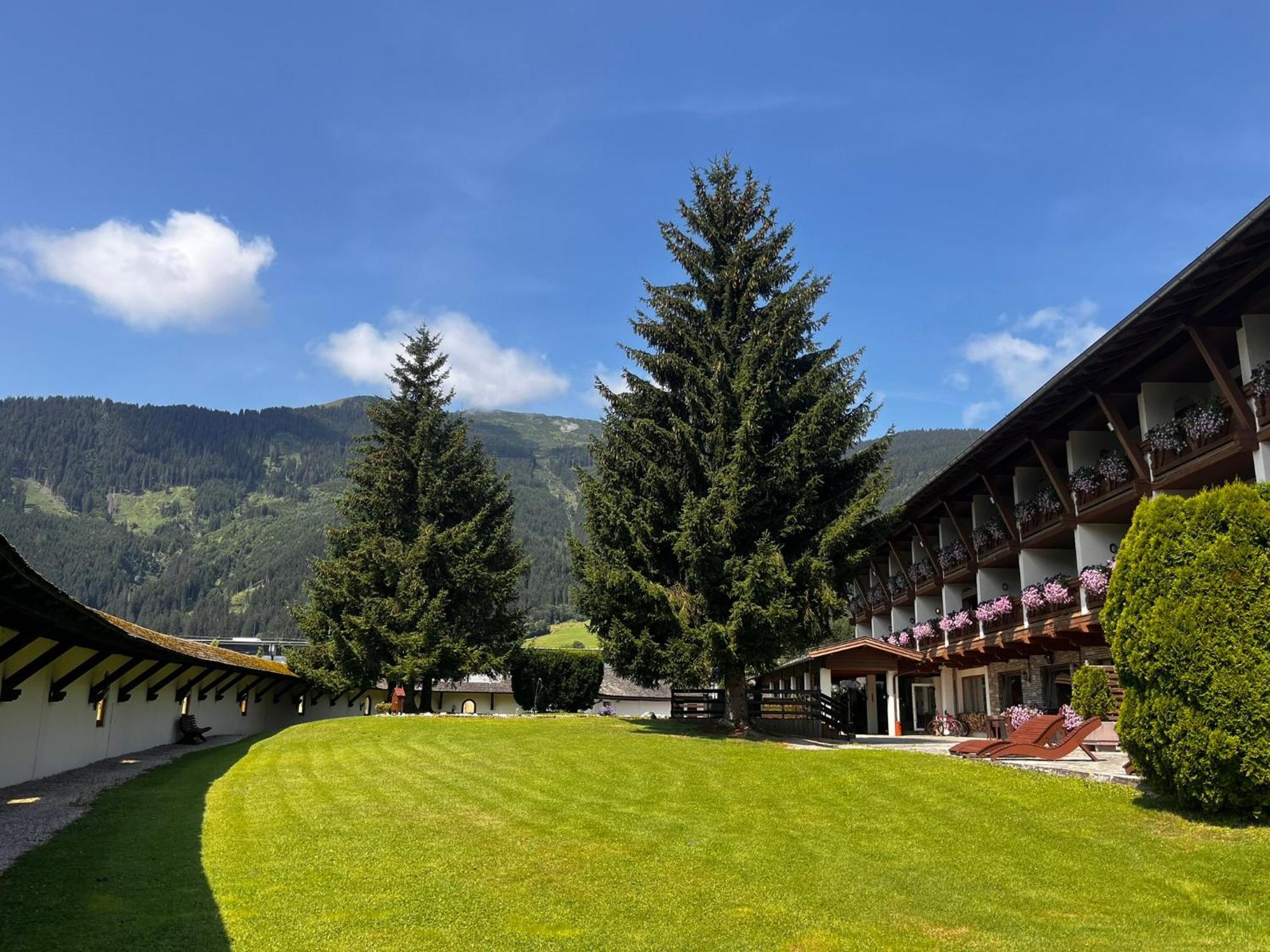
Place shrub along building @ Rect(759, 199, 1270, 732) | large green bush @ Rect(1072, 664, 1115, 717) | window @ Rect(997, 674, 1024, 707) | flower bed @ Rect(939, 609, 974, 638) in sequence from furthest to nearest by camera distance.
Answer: flower bed @ Rect(939, 609, 974, 638) → window @ Rect(997, 674, 1024, 707) → large green bush @ Rect(1072, 664, 1115, 717) → shrub along building @ Rect(759, 199, 1270, 732)

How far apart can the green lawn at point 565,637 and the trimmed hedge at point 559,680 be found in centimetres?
9476

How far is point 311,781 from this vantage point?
1712 cm

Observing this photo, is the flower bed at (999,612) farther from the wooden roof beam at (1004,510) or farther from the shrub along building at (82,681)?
the shrub along building at (82,681)

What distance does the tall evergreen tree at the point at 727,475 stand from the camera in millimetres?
23422

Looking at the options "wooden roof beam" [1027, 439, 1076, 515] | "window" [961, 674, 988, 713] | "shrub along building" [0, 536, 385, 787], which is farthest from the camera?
"window" [961, 674, 988, 713]

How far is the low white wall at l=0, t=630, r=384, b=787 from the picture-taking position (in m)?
16.8

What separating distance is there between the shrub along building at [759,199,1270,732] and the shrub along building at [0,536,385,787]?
18665 millimetres

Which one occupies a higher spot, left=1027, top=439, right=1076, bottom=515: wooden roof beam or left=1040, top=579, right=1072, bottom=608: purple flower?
left=1027, top=439, right=1076, bottom=515: wooden roof beam

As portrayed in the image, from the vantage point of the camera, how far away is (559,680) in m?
49.1

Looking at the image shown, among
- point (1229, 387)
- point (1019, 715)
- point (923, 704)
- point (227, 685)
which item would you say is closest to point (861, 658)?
point (1019, 715)

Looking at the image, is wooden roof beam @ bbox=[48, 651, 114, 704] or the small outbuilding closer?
wooden roof beam @ bbox=[48, 651, 114, 704]

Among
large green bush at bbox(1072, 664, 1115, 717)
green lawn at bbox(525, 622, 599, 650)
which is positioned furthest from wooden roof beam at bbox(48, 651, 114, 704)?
green lawn at bbox(525, 622, 599, 650)

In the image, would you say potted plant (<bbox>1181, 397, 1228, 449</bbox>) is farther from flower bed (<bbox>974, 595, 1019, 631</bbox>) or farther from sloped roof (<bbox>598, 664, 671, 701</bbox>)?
sloped roof (<bbox>598, 664, 671, 701</bbox>)

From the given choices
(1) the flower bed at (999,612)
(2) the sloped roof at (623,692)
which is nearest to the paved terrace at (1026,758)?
(1) the flower bed at (999,612)
